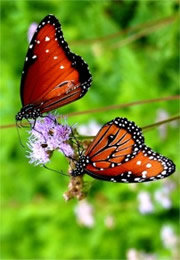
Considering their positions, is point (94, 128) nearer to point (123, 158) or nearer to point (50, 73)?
point (50, 73)

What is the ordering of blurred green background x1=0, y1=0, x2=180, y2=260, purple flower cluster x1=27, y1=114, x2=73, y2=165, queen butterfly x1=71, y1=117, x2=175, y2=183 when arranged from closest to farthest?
1. queen butterfly x1=71, y1=117, x2=175, y2=183
2. purple flower cluster x1=27, y1=114, x2=73, y2=165
3. blurred green background x1=0, y1=0, x2=180, y2=260

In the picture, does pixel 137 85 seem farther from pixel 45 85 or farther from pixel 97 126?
pixel 45 85

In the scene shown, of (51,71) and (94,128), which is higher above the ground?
(94,128)

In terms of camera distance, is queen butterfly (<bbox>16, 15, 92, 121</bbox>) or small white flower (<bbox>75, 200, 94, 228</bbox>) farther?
small white flower (<bbox>75, 200, 94, 228</bbox>)

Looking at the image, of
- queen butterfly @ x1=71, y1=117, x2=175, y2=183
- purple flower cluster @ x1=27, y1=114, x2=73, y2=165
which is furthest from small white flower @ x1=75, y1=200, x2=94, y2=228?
queen butterfly @ x1=71, y1=117, x2=175, y2=183

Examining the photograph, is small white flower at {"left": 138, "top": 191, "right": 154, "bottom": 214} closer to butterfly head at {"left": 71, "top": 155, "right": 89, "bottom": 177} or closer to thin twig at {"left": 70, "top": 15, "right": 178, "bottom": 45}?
thin twig at {"left": 70, "top": 15, "right": 178, "bottom": 45}

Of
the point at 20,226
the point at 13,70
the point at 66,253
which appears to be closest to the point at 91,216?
the point at 66,253

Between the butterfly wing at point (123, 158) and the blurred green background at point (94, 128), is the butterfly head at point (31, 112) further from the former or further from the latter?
the blurred green background at point (94, 128)

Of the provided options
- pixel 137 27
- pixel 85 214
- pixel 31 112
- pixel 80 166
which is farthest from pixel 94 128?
pixel 80 166
